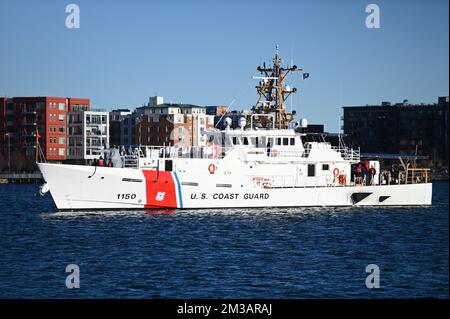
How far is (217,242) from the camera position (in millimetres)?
45844

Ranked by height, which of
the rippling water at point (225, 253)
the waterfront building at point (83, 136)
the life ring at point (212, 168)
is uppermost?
the waterfront building at point (83, 136)

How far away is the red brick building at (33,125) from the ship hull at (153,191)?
3559 inches

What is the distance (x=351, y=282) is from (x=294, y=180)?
2918cm

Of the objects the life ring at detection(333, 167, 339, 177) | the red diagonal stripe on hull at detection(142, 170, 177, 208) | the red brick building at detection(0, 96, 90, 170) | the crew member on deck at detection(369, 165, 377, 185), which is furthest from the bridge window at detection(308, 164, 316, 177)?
the red brick building at detection(0, 96, 90, 170)

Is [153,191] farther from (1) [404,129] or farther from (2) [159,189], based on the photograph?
(1) [404,129]

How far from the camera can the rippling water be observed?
33250 mm

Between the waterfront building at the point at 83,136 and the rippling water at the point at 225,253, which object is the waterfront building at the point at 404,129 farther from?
the rippling water at the point at 225,253

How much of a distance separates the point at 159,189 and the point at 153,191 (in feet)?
1.37

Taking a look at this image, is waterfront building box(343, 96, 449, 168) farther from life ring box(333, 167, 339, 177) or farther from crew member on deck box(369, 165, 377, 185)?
life ring box(333, 167, 339, 177)

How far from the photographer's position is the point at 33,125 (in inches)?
5984

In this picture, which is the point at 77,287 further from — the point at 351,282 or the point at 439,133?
the point at 439,133

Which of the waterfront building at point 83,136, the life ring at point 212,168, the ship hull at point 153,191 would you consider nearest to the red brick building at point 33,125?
the waterfront building at point 83,136

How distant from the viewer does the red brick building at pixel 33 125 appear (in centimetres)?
15025
